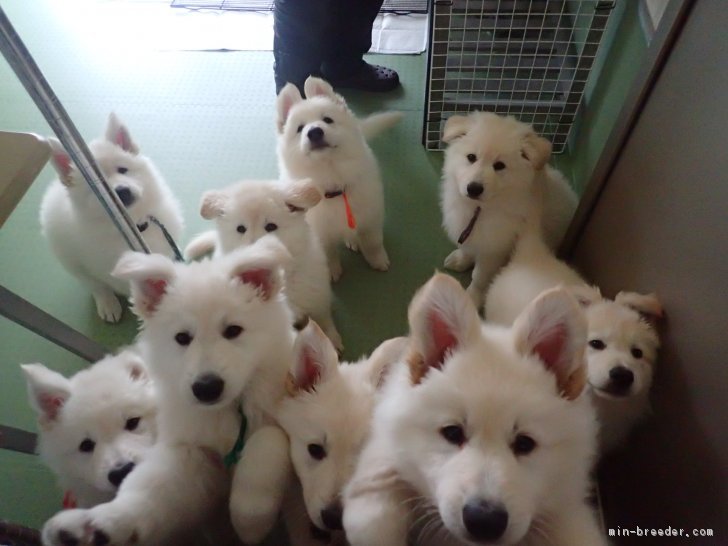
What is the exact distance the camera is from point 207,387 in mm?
1298

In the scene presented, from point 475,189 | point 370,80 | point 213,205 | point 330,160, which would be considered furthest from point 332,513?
point 370,80

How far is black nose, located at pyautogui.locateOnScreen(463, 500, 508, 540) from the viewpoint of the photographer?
930 millimetres

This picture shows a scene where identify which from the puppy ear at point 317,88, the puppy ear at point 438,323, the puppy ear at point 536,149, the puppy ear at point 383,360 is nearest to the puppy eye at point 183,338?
the puppy ear at point 383,360

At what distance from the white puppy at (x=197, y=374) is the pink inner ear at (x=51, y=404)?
0.98 ft

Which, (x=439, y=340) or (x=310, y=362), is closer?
(x=439, y=340)

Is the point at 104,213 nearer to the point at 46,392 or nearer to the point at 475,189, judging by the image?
the point at 46,392

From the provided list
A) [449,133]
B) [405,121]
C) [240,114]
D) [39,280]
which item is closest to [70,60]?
[240,114]

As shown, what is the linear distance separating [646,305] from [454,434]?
2.56ft

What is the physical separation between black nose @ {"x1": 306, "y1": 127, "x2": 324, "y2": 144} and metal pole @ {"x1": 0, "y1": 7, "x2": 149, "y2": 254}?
73 centimetres

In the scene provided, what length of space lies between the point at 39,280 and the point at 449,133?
6.36ft

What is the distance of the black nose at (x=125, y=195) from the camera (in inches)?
79.8

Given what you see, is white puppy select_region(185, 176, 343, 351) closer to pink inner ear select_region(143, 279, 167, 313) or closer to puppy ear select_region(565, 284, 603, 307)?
pink inner ear select_region(143, 279, 167, 313)

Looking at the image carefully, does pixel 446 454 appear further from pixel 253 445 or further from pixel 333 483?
pixel 253 445

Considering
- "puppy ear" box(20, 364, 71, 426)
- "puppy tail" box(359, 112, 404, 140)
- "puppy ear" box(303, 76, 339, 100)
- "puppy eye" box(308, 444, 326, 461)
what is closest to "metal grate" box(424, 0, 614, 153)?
"puppy tail" box(359, 112, 404, 140)
